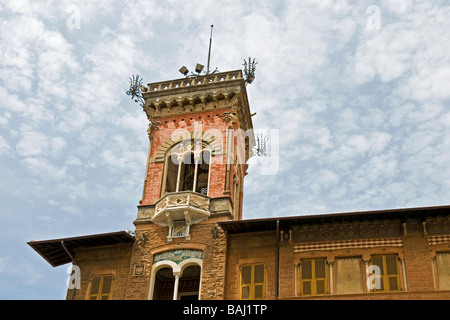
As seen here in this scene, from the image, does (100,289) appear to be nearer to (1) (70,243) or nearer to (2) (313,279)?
(1) (70,243)

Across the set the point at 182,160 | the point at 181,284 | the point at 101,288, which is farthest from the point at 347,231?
the point at 101,288

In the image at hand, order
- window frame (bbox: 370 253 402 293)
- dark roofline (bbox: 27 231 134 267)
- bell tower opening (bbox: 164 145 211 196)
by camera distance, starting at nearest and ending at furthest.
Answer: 1. window frame (bbox: 370 253 402 293)
2. dark roofline (bbox: 27 231 134 267)
3. bell tower opening (bbox: 164 145 211 196)

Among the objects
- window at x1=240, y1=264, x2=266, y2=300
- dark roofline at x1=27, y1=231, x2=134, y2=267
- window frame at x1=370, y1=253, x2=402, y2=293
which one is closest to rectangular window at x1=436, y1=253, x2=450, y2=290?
window frame at x1=370, y1=253, x2=402, y2=293

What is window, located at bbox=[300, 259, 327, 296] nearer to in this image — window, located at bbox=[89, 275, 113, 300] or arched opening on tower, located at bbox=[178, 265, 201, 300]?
arched opening on tower, located at bbox=[178, 265, 201, 300]

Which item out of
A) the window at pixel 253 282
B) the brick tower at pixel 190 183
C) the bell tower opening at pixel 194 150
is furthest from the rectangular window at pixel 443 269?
the bell tower opening at pixel 194 150

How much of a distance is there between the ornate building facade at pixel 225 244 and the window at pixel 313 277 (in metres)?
0.04

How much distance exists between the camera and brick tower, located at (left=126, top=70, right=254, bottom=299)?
25219 mm

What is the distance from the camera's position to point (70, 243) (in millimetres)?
26641

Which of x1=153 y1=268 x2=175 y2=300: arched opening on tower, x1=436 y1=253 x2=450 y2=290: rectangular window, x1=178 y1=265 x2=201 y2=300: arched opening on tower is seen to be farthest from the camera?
x1=178 y1=265 x2=201 y2=300: arched opening on tower

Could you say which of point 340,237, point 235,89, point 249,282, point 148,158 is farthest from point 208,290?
point 235,89

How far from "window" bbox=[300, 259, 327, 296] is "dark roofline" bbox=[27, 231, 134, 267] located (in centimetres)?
735

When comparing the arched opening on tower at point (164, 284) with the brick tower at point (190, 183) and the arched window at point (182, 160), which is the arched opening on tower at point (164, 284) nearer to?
the brick tower at point (190, 183)

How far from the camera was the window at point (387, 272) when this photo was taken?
22.8m
